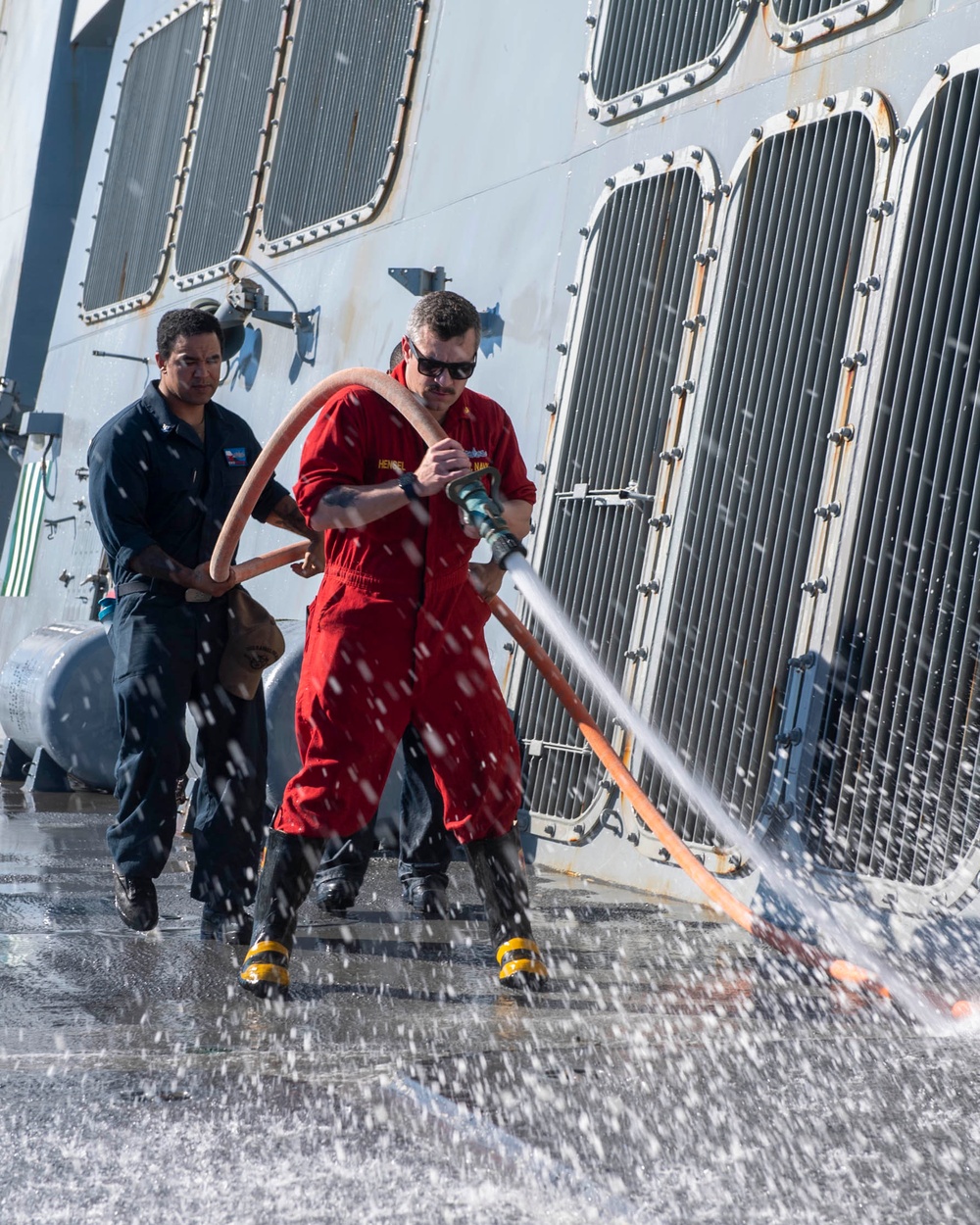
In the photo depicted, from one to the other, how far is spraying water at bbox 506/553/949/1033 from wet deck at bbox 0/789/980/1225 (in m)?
0.10

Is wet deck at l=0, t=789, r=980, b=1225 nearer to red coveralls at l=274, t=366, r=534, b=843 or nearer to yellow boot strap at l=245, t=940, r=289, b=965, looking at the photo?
yellow boot strap at l=245, t=940, r=289, b=965

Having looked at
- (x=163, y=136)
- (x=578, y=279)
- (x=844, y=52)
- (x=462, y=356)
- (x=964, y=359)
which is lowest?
(x=462, y=356)

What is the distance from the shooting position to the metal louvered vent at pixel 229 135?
333 inches

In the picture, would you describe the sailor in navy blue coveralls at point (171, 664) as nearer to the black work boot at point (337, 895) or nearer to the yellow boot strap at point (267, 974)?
the black work boot at point (337, 895)

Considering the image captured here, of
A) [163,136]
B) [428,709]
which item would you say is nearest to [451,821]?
[428,709]

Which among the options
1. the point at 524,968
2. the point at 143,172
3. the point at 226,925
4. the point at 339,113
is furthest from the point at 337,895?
the point at 143,172

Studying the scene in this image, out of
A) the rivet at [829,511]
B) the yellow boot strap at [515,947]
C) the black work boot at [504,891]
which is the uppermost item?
the rivet at [829,511]

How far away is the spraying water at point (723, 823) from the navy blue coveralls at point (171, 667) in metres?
0.95

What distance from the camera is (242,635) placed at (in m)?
4.03

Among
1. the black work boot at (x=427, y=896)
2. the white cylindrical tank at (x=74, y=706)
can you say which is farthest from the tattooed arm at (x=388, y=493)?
the white cylindrical tank at (x=74, y=706)

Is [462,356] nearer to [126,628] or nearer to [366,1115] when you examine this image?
[126,628]

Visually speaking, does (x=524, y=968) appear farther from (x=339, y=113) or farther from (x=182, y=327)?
(x=339, y=113)

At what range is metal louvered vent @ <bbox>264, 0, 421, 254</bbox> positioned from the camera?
724cm

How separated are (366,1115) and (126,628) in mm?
2022
